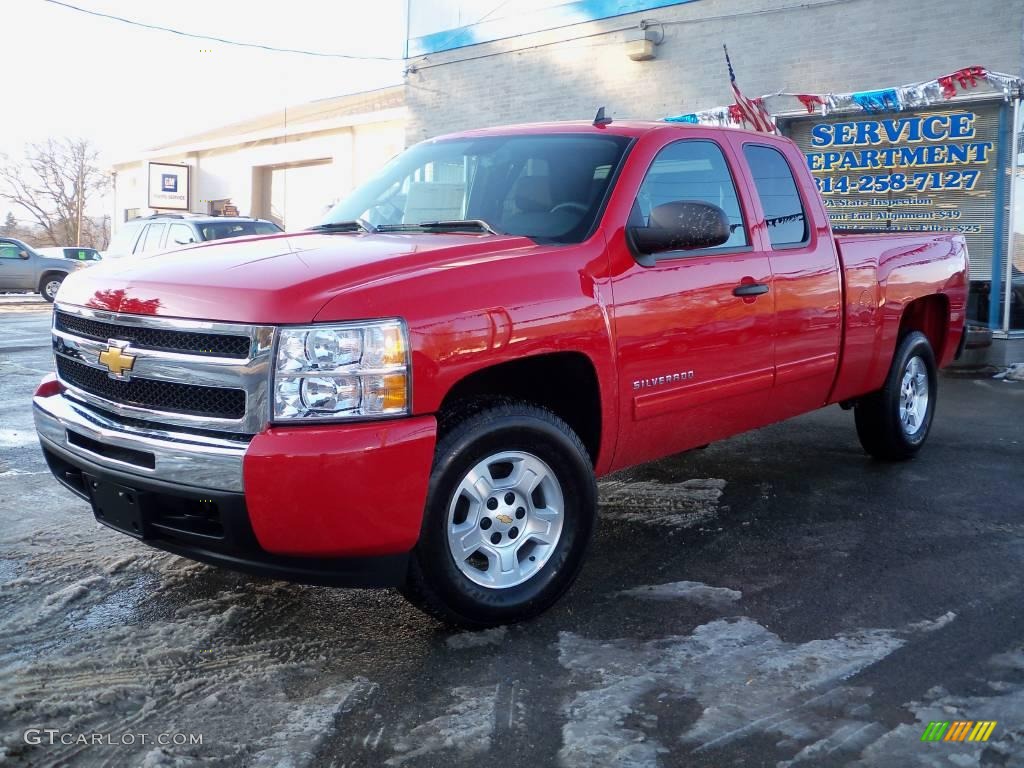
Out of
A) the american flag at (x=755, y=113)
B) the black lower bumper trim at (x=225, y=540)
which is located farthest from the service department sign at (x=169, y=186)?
the black lower bumper trim at (x=225, y=540)

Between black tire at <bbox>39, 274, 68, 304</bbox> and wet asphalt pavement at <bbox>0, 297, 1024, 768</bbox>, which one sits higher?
black tire at <bbox>39, 274, 68, 304</bbox>

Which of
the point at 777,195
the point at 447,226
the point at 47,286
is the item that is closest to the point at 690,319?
the point at 447,226

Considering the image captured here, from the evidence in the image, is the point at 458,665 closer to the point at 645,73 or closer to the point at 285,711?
the point at 285,711

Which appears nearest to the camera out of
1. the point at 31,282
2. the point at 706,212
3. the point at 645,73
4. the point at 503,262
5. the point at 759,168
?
the point at 503,262

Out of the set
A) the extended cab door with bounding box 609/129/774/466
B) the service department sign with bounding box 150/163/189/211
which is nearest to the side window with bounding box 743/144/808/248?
the extended cab door with bounding box 609/129/774/466

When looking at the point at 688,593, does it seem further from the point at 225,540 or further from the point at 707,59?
the point at 707,59

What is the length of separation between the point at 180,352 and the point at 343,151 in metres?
27.4

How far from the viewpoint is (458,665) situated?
331 centimetres

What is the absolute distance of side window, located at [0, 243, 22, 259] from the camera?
78.1ft

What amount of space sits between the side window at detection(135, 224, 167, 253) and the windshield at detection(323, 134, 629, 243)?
35.1 ft

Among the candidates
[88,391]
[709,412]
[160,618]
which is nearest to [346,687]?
[160,618]

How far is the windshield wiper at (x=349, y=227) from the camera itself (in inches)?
177

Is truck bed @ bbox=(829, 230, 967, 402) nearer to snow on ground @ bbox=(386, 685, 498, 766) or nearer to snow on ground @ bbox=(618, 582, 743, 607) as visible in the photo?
snow on ground @ bbox=(618, 582, 743, 607)

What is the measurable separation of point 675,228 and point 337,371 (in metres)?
1.62
